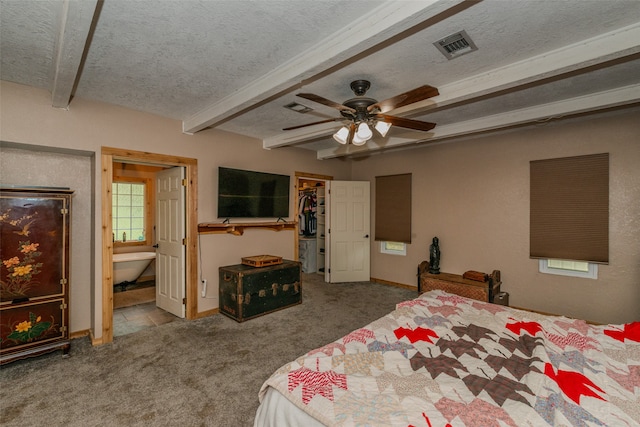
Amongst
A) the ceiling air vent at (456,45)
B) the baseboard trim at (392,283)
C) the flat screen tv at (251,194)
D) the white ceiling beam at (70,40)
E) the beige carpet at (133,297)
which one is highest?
the ceiling air vent at (456,45)

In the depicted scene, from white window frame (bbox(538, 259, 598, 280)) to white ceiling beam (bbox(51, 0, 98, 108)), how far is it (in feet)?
16.5

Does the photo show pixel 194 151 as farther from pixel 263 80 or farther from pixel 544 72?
pixel 544 72

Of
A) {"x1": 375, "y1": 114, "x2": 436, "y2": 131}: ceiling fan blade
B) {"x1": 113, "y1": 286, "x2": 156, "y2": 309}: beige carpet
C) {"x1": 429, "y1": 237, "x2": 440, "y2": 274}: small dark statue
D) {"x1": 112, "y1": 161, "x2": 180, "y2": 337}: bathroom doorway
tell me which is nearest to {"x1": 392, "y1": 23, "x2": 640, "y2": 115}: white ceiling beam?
{"x1": 375, "y1": 114, "x2": 436, "y2": 131}: ceiling fan blade

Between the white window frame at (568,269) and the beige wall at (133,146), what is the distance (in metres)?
3.63

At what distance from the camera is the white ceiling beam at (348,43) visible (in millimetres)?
1497

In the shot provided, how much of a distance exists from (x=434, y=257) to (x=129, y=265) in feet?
16.4

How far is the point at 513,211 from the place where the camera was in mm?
4066

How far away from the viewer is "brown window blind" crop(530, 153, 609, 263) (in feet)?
11.2

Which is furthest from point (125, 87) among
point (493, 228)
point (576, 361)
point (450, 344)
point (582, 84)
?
point (493, 228)

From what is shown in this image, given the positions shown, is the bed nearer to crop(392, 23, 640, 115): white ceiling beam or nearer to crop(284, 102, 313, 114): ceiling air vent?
crop(392, 23, 640, 115): white ceiling beam

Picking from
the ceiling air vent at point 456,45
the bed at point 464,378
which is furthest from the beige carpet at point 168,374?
the ceiling air vent at point 456,45

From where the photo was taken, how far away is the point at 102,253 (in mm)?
3061

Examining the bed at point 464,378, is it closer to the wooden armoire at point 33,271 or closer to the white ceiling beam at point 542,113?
the white ceiling beam at point 542,113

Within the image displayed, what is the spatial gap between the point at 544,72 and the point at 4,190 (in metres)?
4.36
